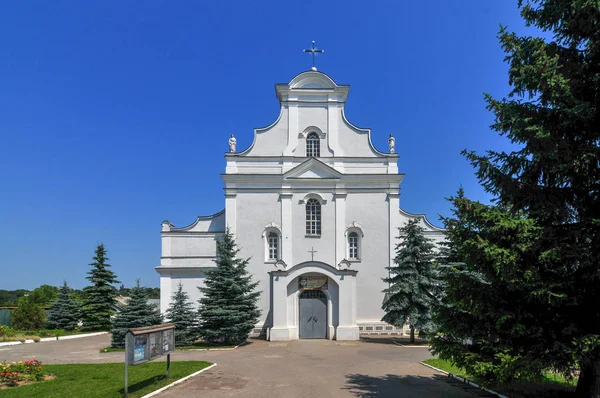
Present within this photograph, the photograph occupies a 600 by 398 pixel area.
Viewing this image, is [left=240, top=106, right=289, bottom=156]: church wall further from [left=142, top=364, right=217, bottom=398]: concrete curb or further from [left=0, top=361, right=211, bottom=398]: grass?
[left=142, top=364, right=217, bottom=398]: concrete curb

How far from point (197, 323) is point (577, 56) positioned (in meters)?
19.5

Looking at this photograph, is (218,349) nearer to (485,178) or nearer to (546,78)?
(485,178)

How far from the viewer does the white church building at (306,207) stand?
25719 millimetres

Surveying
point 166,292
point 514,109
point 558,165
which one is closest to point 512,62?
point 514,109

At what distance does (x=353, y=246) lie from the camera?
2647 cm

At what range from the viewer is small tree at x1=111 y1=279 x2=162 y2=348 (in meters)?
20.8

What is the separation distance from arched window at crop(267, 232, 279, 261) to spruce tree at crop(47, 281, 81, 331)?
19489 millimetres

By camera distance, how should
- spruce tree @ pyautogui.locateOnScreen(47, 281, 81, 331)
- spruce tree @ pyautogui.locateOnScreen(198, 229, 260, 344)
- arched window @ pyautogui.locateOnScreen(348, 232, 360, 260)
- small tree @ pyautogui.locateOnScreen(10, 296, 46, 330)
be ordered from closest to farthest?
spruce tree @ pyautogui.locateOnScreen(198, 229, 260, 344) < arched window @ pyautogui.locateOnScreen(348, 232, 360, 260) < small tree @ pyautogui.locateOnScreen(10, 296, 46, 330) < spruce tree @ pyautogui.locateOnScreen(47, 281, 81, 331)

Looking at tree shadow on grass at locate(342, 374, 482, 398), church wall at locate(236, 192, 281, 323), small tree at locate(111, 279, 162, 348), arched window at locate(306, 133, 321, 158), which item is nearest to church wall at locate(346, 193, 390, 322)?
arched window at locate(306, 133, 321, 158)

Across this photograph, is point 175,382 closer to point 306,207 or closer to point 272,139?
point 306,207

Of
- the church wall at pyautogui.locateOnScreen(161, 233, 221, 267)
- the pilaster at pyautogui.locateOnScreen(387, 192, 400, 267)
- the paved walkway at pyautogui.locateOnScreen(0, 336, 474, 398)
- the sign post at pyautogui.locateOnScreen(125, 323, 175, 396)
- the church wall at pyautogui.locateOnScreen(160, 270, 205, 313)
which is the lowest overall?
the paved walkway at pyautogui.locateOnScreen(0, 336, 474, 398)

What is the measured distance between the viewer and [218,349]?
63.4ft

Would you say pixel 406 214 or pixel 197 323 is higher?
pixel 406 214

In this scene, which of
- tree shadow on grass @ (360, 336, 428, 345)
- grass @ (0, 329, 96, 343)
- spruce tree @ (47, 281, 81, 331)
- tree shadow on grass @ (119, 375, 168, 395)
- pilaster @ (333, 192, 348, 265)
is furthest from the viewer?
spruce tree @ (47, 281, 81, 331)
